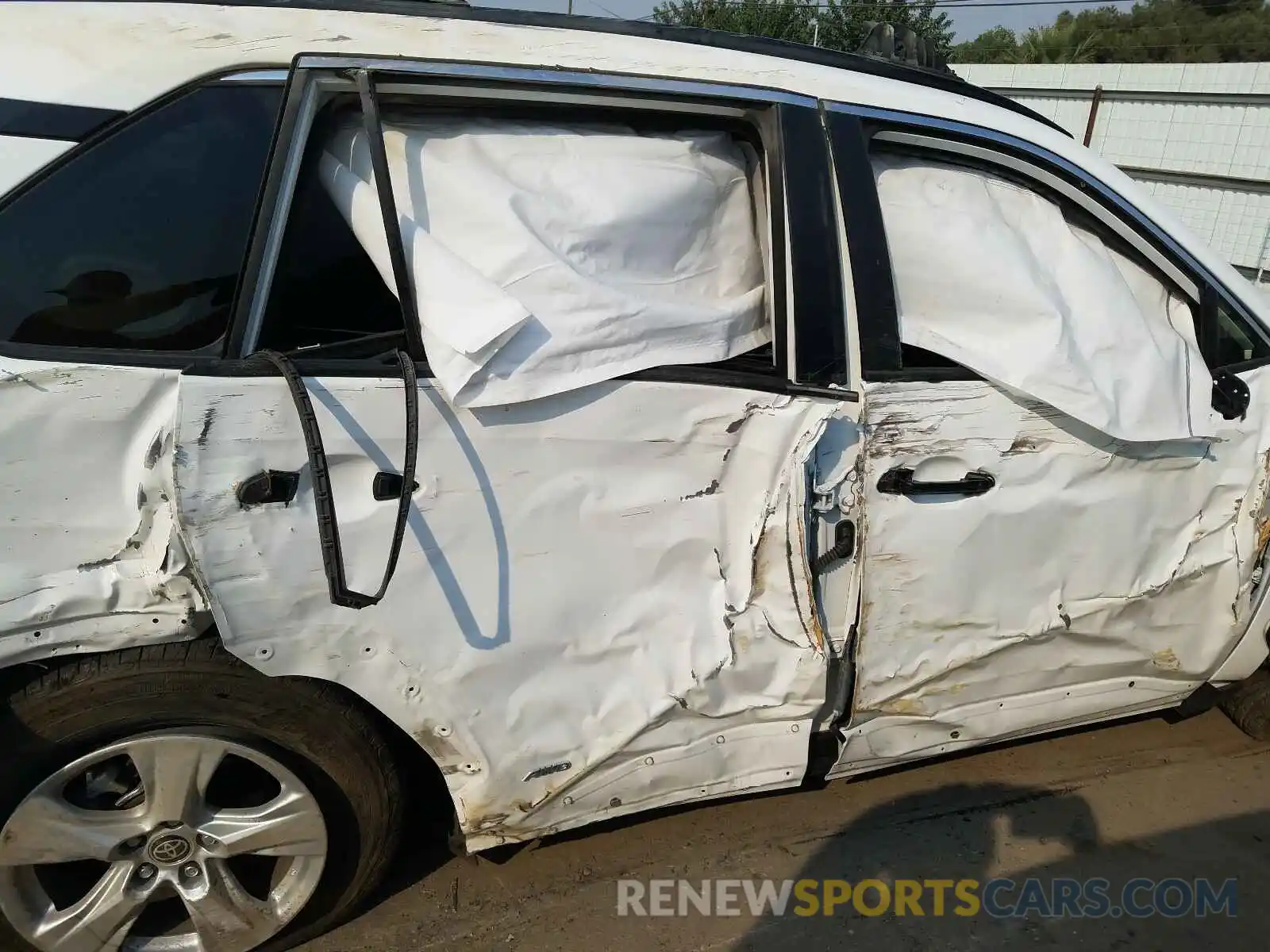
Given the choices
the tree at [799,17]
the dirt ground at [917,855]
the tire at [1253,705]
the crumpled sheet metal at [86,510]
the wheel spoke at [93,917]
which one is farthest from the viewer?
the tree at [799,17]

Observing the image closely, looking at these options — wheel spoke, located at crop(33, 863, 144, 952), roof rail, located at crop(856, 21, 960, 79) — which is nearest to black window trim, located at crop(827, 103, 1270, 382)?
roof rail, located at crop(856, 21, 960, 79)

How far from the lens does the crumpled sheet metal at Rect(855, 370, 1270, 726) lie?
6.48ft

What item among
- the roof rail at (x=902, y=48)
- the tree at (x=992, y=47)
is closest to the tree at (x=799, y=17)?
the tree at (x=992, y=47)

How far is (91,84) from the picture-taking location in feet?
5.17

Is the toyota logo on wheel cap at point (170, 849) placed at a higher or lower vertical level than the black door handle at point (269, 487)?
lower

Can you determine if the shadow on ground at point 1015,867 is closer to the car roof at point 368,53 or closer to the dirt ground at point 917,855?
the dirt ground at point 917,855

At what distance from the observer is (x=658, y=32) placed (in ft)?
6.64

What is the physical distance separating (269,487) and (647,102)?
1.08 metres

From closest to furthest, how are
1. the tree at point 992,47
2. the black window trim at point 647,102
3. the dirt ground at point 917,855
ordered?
1. the black window trim at point 647,102
2. the dirt ground at point 917,855
3. the tree at point 992,47

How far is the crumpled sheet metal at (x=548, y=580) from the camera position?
1.62 m

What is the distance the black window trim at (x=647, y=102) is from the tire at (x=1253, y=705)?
1893mm

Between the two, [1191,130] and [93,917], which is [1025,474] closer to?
[93,917]

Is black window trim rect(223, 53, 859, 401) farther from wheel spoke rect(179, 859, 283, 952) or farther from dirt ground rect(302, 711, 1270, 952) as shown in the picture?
dirt ground rect(302, 711, 1270, 952)

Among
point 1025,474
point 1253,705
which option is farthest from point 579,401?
point 1253,705
